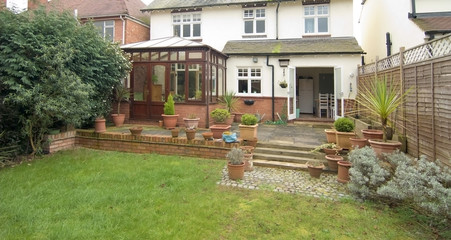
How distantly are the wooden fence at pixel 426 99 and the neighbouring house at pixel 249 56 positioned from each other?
5.83 m

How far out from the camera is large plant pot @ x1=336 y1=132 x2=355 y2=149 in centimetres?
659

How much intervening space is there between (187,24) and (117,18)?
14.2ft

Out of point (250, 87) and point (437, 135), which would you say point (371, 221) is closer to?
point (437, 135)

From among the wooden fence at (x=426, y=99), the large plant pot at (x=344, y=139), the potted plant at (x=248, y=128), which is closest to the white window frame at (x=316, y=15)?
the wooden fence at (x=426, y=99)

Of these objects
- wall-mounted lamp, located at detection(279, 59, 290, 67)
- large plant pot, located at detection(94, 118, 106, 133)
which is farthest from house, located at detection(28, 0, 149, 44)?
wall-mounted lamp, located at detection(279, 59, 290, 67)

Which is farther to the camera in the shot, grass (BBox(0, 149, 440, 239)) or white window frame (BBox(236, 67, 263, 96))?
white window frame (BBox(236, 67, 263, 96))

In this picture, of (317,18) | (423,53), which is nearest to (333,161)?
(423,53)

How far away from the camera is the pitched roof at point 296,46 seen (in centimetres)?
1179

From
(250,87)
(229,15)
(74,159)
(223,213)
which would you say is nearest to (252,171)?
(223,213)

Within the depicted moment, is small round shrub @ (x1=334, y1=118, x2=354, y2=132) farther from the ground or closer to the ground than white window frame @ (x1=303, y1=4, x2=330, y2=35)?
closer to the ground

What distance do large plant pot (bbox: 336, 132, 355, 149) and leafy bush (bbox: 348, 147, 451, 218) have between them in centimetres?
171

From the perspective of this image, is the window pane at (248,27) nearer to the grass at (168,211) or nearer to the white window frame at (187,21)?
the white window frame at (187,21)

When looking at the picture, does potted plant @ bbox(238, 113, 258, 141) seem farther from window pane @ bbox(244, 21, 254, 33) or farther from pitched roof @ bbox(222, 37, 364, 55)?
window pane @ bbox(244, 21, 254, 33)

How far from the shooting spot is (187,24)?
581 inches
